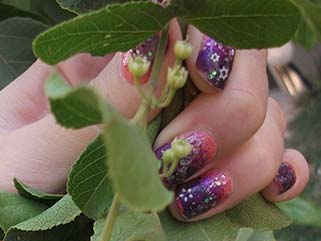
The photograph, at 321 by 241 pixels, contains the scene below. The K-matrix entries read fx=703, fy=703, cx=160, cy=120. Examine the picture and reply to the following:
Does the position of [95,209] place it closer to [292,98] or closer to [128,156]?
[128,156]

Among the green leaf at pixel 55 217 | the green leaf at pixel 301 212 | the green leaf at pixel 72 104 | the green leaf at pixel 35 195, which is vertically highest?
the green leaf at pixel 72 104

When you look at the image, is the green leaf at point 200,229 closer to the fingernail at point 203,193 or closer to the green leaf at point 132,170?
the fingernail at point 203,193

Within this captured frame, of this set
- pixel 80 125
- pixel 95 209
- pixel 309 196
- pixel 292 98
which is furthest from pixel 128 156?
pixel 292 98

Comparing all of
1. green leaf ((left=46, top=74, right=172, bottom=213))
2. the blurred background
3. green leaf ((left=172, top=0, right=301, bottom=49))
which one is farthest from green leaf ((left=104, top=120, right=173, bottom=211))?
the blurred background

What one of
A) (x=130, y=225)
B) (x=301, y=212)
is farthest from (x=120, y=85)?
(x=301, y=212)

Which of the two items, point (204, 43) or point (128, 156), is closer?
point (128, 156)

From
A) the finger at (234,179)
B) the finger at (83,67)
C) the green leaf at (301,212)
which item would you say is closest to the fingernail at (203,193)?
the finger at (234,179)
